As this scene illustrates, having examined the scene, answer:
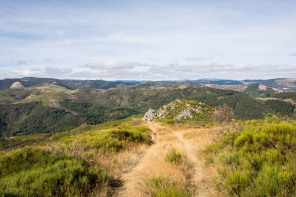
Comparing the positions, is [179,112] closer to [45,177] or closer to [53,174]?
[53,174]

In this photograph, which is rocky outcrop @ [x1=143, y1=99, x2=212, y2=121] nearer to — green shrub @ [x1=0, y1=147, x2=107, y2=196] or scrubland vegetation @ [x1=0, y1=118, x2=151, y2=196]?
scrubland vegetation @ [x1=0, y1=118, x2=151, y2=196]

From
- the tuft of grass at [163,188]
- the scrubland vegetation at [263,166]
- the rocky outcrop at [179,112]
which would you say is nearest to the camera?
the scrubland vegetation at [263,166]

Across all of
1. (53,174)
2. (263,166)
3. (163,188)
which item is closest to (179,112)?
(263,166)

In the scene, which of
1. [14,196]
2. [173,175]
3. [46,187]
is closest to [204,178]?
[173,175]

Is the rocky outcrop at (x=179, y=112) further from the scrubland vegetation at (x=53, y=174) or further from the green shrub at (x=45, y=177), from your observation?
the green shrub at (x=45, y=177)

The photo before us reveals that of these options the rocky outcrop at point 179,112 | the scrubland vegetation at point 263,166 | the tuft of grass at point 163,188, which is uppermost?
the scrubland vegetation at point 263,166

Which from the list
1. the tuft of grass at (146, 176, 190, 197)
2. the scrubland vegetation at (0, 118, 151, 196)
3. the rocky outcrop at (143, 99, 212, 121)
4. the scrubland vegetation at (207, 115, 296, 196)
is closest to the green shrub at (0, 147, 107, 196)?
the scrubland vegetation at (0, 118, 151, 196)

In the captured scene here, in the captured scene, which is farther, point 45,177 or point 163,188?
point 45,177

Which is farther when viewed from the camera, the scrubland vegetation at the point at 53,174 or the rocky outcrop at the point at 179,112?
the rocky outcrop at the point at 179,112

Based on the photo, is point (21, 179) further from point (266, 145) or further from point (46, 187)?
point (266, 145)

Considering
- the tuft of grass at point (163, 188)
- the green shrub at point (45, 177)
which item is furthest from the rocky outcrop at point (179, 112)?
the green shrub at point (45, 177)

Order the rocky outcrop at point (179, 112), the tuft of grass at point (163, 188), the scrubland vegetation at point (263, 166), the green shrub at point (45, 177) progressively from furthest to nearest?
the rocky outcrop at point (179, 112) → the green shrub at point (45, 177) → the tuft of grass at point (163, 188) → the scrubland vegetation at point (263, 166)

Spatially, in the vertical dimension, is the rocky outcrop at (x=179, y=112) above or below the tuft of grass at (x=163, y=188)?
below

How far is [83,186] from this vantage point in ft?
15.5
